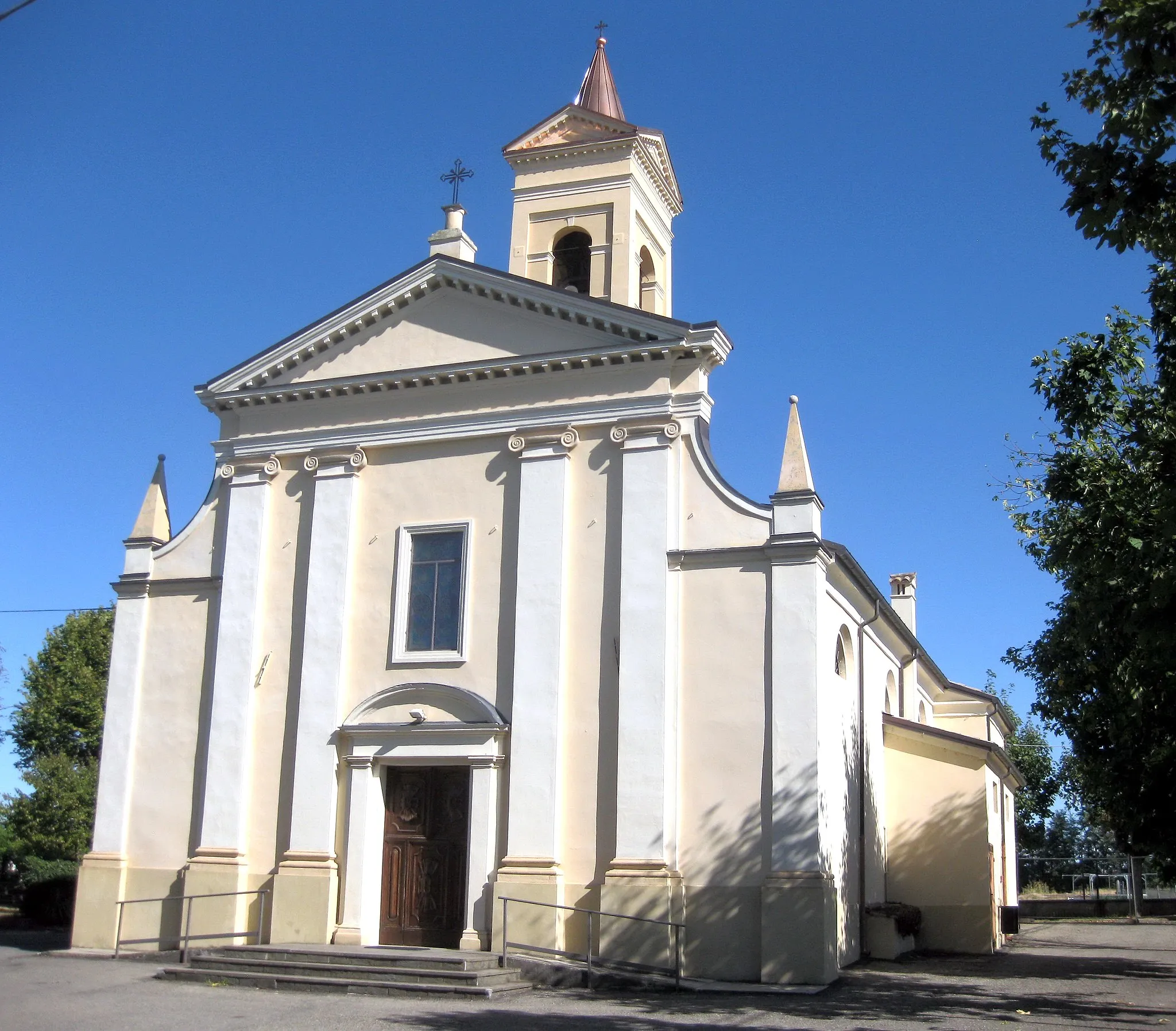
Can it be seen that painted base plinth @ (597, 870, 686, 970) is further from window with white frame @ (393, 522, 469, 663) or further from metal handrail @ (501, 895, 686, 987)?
window with white frame @ (393, 522, 469, 663)

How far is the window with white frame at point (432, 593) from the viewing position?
19688 mm

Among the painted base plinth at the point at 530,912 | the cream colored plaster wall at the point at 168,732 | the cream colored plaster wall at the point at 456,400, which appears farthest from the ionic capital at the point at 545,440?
the painted base plinth at the point at 530,912

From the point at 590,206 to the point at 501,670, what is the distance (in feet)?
30.6

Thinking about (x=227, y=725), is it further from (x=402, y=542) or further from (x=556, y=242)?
(x=556, y=242)

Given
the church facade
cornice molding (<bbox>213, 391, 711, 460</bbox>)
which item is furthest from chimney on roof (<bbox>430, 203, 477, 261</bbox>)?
cornice molding (<bbox>213, 391, 711, 460</bbox>)

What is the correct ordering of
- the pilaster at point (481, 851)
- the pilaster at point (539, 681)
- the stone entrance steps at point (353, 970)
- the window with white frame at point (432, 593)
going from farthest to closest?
1. the window with white frame at point (432, 593)
2. the pilaster at point (481, 851)
3. the pilaster at point (539, 681)
4. the stone entrance steps at point (353, 970)

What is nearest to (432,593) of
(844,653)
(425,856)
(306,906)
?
(425,856)

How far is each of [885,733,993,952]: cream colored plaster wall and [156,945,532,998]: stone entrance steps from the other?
Answer: 9.73 meters

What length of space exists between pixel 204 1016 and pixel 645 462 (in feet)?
32.4

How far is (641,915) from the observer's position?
17.2 meters

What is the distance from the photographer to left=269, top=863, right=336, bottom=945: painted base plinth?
18.7 m

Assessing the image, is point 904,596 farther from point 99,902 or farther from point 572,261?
point 99,902

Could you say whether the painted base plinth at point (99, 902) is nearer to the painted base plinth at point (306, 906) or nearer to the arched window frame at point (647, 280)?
the painted base plinth at point (306, 906)

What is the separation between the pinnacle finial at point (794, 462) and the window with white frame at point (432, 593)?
16.8ft
